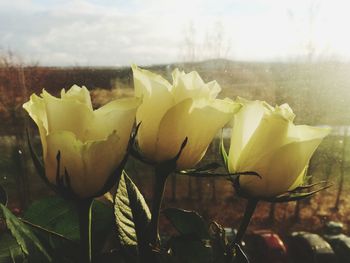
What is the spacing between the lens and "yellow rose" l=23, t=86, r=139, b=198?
0.27 m

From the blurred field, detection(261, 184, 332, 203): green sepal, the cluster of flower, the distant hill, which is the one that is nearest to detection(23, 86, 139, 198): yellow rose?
the cluster of flower

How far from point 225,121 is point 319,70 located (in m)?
9.10

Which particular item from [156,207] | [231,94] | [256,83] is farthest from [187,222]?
[231,94]

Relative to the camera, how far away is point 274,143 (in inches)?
12.8

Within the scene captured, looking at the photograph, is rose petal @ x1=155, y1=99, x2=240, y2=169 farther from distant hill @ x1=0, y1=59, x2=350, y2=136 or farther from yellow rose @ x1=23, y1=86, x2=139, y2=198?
distant hill @ x1=0, y1=59, x2=350, y2=136

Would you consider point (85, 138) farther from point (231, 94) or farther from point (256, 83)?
point (231, 94)

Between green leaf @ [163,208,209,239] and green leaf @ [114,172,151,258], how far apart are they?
1 cm

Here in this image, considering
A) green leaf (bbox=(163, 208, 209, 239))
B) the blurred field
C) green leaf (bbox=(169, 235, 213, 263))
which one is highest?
green leaf (bbox=(163, 208, 209, 239))

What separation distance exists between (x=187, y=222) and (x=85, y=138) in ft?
0.25

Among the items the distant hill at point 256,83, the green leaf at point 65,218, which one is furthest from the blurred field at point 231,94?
the green leaf at point 65,218

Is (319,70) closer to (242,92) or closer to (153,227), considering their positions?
(242,92)

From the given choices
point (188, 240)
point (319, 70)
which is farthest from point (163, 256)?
point (319, 70)

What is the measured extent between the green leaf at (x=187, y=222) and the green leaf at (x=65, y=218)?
0.04 m

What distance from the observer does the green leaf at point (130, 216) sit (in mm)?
302
